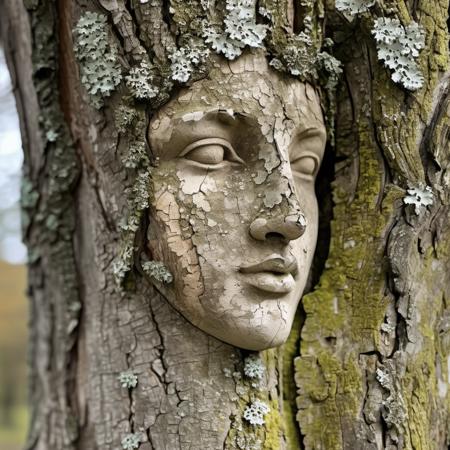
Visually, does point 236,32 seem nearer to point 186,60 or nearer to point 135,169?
point 186,60

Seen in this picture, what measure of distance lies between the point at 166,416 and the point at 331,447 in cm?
39

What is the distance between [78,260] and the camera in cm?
196

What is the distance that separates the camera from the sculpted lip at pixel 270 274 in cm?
153

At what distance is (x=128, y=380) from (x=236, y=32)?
33.0 inches

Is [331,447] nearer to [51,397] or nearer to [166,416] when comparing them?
[166,416]

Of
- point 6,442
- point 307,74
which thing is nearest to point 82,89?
point 307,74

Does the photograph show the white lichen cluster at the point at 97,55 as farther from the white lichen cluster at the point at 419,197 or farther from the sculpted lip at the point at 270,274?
the white lichen cluster at the point at 419,197

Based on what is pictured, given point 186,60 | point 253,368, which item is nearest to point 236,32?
point 186,60

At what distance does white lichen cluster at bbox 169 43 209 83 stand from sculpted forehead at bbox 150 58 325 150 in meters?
0.03

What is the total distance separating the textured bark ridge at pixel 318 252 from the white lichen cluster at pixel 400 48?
0.02 metres

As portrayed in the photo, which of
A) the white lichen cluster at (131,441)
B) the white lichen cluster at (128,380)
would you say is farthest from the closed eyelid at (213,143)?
the white lichen cluster at (131,441)

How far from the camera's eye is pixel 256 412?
5.36 ft

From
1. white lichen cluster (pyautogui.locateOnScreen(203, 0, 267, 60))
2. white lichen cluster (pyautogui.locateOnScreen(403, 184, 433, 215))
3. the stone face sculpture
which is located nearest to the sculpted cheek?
the stone face sculpture

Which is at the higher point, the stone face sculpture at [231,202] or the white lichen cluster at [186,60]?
the white lichen cluster at [186,60]
